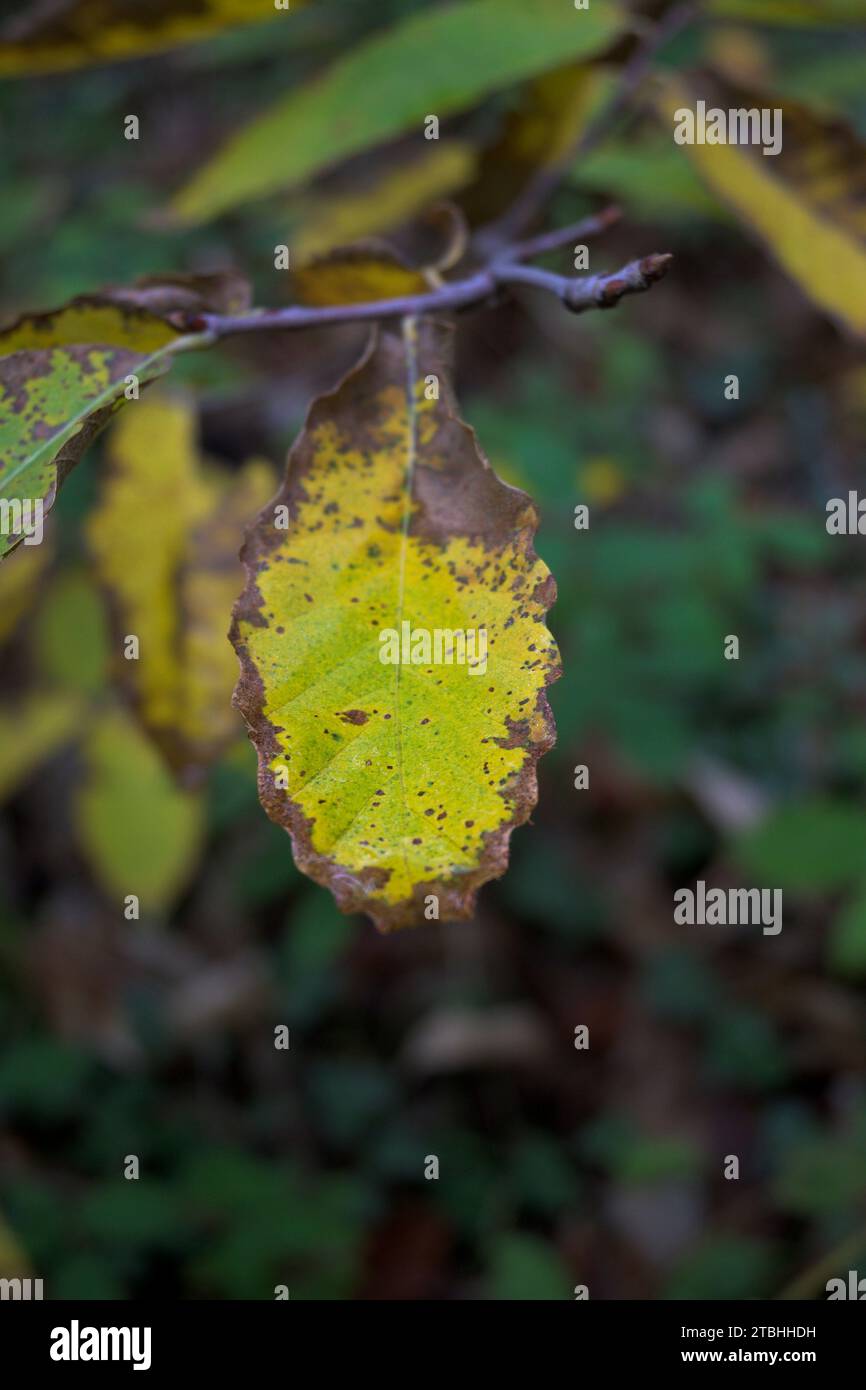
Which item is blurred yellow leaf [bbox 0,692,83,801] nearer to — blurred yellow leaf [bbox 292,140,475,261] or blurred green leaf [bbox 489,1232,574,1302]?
blurred yellow leaf [bbox 292,140,475,261]

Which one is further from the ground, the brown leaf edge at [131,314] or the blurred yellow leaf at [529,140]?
the blurred yellow leaf at [529,140]

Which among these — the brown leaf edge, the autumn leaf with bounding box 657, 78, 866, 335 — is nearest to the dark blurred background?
the autumn leaf with bounding box 657, 78, 866, 335

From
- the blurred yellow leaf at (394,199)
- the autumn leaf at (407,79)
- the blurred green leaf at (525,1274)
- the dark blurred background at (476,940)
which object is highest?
the blurred yellow leaf at (394,199)

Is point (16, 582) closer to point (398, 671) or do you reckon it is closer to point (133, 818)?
point (133, 818)

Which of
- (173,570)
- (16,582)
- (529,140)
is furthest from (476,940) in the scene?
(529,140)

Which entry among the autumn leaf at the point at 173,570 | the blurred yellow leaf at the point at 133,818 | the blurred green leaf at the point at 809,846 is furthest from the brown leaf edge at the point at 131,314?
A: the blurred green leaf at the point at 809,846

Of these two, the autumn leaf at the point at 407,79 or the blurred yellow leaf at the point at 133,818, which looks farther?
the blurred yellow leaf at the point at 133,818

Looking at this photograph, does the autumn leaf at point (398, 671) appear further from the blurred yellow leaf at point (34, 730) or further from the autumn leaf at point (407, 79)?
the blurred yellow leaf at point (34, 730)
